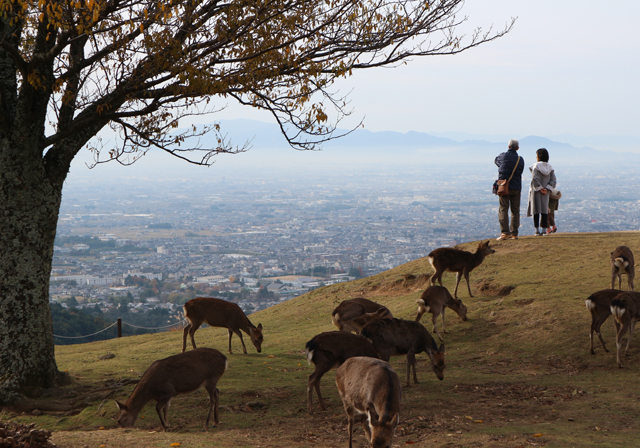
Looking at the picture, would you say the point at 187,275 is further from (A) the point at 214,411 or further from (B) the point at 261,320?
(A) the point at 214,411

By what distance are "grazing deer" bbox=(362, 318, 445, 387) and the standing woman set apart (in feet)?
32.7

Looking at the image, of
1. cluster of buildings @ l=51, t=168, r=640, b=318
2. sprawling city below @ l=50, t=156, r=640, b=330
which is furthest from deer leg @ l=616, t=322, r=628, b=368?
cluster of buildings @ l=51, t=168, r=640, b=318

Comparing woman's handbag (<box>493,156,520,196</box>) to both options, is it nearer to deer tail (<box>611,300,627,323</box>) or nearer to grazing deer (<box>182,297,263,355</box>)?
deer tail (<box>611,300,627,323</box>)

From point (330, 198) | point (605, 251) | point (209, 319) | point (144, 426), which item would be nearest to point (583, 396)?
point (144, 426)

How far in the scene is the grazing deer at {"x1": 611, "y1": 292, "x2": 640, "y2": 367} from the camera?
32.6 ft

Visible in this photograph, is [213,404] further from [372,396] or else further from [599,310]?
[599,310]

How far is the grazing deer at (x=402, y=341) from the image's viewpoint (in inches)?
372

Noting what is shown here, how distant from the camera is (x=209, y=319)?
1252 centimetres

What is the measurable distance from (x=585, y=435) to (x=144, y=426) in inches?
232

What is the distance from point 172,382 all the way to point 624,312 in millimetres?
7648

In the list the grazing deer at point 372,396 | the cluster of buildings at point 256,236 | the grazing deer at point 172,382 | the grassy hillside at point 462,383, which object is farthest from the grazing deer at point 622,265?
the cluster of buildings at point 256,236

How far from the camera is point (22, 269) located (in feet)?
30.6

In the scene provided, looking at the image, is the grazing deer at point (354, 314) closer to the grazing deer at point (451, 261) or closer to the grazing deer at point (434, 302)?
the grazing deer at point (434, 302)

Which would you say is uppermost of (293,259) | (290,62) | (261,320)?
(290,62)
